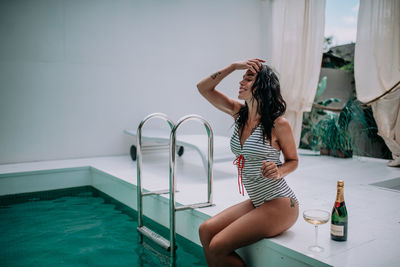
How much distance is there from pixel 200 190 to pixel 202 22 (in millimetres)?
3559

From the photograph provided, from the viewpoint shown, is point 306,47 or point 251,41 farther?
point 251,41

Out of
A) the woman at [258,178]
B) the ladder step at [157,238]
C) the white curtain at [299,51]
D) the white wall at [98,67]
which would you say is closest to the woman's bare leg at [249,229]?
the woman at [258,178]

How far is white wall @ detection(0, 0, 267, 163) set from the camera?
13.7 feet

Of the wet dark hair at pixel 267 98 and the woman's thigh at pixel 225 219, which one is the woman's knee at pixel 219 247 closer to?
the woman's thigh at pixel 225 219

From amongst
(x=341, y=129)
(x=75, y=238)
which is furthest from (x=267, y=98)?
(x=341, y=129)

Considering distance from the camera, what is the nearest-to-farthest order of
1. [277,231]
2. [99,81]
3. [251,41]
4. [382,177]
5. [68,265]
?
[277,231]
[68,265]
[382,177]
[99,81]
[251,41]

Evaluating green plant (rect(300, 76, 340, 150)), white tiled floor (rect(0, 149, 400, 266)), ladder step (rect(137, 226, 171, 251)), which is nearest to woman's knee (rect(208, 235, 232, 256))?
white tiled floor (rect(0, 149, 400, 266))

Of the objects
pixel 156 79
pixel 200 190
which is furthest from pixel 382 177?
pixel 156 79

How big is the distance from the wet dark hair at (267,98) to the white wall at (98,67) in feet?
11.3

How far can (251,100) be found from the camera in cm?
178

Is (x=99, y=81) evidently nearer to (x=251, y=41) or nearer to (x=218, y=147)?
(x=218, y=147)

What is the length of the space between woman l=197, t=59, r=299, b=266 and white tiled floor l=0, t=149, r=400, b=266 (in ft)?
0.46

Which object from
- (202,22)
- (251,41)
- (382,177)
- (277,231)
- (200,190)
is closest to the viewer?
(277,231)

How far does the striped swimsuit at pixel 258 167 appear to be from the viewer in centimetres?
166
